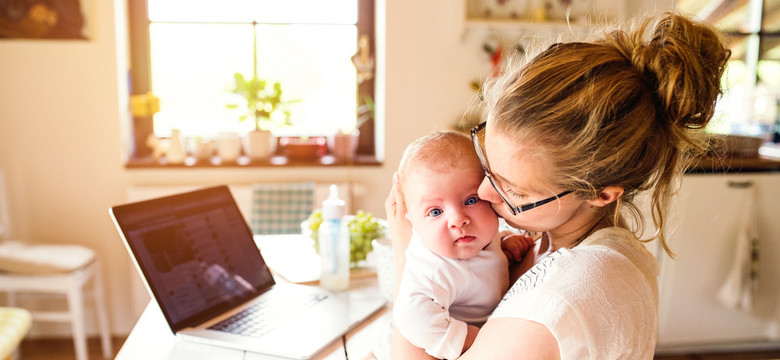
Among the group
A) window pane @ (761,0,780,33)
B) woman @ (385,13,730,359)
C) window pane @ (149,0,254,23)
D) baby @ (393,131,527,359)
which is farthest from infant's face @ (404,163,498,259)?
window pane @ (761,0,780,33)

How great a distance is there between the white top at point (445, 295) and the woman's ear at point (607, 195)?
208 mm

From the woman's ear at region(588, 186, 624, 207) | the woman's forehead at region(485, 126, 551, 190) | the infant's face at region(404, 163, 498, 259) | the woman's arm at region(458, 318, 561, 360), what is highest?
the woman's forehead at region(485, 126, 551, 190)

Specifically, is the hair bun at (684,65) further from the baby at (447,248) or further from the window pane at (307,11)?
the window pane at (307,11)

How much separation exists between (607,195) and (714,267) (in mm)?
2235

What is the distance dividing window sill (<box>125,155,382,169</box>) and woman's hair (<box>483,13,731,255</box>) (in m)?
2.12

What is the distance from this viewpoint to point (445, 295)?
0.91 metres

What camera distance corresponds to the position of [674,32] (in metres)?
0.78

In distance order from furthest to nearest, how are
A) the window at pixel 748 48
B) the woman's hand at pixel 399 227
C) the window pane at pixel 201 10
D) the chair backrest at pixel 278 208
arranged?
the window at pixel 748 48, the window pane at pixel 201 10, the chair backrest at pixel 278 208, the woman's hand at pixel 399 227

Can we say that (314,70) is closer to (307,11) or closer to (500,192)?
(307,11)

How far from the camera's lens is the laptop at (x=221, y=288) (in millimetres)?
1081

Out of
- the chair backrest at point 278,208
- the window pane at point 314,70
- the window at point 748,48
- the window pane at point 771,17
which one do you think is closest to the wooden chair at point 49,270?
the chair backrest at point 278,208

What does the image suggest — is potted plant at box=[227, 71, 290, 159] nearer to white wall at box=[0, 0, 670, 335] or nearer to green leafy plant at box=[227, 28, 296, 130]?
green leafy plant at box=[227, 28, 296, 130]

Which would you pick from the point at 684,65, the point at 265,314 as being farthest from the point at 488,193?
the point at 265,314

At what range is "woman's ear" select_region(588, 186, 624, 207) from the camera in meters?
0.80
